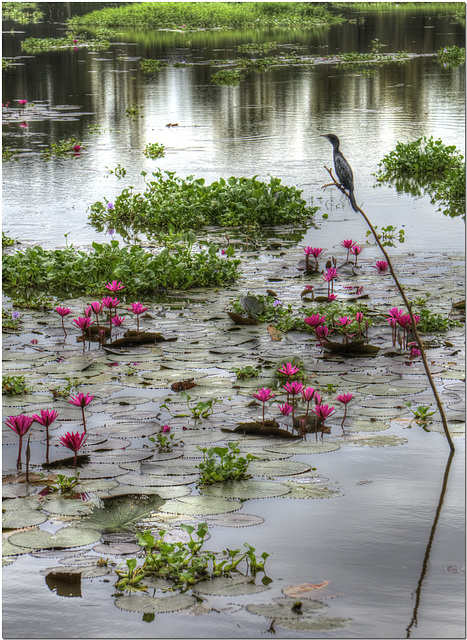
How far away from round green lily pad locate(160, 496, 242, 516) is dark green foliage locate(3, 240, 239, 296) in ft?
10.6

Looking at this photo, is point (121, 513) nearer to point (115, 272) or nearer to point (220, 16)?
point (115, 272)

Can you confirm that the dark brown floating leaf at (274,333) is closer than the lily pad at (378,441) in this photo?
No

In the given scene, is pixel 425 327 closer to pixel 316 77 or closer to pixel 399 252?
pixel 399 252

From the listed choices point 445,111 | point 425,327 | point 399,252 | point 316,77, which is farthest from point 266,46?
point 425,327

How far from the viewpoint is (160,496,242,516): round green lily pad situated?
333cm

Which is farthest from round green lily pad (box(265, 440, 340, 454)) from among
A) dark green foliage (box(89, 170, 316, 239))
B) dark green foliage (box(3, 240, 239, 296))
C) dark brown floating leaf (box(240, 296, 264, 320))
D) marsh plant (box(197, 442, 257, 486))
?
dark green foliage (box(89, 170, 316, 239))

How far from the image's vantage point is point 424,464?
149 inches

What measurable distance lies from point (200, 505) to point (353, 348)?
1.97m

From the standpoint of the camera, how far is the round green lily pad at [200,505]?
333 centimetres

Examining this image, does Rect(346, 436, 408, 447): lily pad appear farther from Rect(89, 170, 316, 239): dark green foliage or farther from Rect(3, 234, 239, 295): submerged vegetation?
Rect(89, 170, 316, 239): dark green foliage

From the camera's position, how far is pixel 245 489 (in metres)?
3.52

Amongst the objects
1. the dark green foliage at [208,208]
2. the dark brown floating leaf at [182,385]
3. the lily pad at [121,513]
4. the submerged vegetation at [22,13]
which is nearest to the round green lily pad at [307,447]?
the lily pad at [121,513]

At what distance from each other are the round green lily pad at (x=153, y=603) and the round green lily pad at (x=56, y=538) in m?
0.39

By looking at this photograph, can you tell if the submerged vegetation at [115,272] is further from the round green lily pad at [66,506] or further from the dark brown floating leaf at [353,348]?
the round green lily pad at [66,506]
